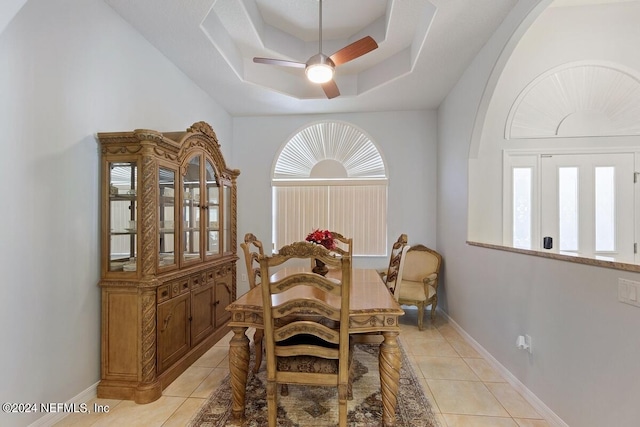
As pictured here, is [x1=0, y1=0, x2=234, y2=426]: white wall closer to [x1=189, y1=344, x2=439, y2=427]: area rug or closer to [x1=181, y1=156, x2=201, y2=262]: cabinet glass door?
[x1=181, y1=156, x2=201, y2=262]: cabinet glass door

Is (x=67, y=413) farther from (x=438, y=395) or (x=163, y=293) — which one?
(x=438, y=395)

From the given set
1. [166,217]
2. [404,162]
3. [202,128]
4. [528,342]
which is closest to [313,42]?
[202,128]

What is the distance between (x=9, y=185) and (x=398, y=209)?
4.03m

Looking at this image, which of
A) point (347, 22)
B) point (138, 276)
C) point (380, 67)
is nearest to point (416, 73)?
point (380, 67)

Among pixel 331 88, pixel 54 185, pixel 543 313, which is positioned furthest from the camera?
pixel 331 88

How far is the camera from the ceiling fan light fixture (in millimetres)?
2404

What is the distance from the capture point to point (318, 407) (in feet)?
6.52

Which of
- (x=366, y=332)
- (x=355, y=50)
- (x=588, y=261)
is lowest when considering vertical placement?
(x=366, y=332)

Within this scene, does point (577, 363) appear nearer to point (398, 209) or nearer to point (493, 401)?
point (493, 401)

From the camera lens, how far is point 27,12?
5.47 ft

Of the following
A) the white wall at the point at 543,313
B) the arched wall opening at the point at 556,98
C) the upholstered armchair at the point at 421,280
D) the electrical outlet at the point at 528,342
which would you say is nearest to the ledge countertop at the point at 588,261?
the white wall at the point at 543,313

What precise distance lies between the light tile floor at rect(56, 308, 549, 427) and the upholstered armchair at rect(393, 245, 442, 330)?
533 millimetres

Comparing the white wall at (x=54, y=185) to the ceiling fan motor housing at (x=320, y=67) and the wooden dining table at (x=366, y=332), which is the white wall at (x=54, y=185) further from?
the ceiling fan motor housing at (x=320, y=67)

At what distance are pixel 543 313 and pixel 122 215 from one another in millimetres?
3137
